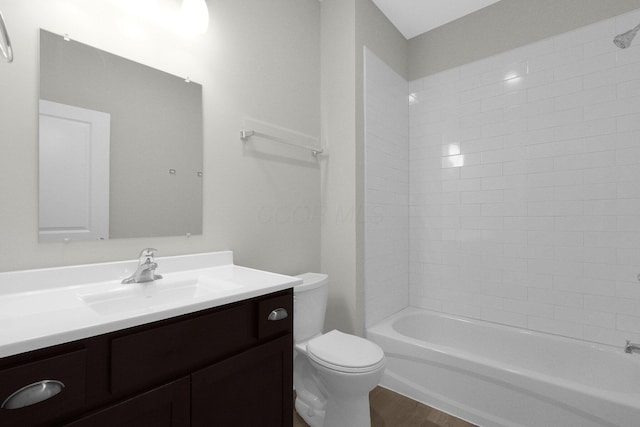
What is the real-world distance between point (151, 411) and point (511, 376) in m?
1.67

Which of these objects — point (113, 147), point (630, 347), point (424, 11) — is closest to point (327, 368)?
point (113, 147)

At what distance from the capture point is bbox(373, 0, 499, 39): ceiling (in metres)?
2.26

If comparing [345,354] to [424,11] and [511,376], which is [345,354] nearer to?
[511,376]

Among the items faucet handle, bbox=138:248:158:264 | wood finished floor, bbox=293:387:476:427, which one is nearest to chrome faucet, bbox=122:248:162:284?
faucet handle, bbox=138:248:158:264

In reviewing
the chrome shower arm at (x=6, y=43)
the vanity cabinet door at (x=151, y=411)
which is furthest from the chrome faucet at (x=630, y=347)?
the chrome shower arm at (x=6, y=43)

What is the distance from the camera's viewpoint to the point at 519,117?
7.09 feet

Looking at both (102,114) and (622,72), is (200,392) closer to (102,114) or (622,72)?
(102,114)

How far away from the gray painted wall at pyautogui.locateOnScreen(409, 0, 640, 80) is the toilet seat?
226 cm

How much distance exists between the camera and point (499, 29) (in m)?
2.25

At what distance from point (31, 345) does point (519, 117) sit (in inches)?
107

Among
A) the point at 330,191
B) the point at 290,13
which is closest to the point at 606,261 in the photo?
the point at 330,191

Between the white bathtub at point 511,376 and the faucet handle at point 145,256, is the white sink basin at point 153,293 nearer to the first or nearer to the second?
the faucet handle at point 145,256

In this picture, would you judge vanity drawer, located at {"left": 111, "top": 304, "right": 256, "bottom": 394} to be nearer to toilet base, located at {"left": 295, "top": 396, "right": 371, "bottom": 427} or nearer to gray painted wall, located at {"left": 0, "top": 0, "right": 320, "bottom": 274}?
gray painted wall, located at {"left": 0, "top": 0, "right": 320, "bottom": 274}

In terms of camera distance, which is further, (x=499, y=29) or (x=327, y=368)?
(x=499, y=29)
